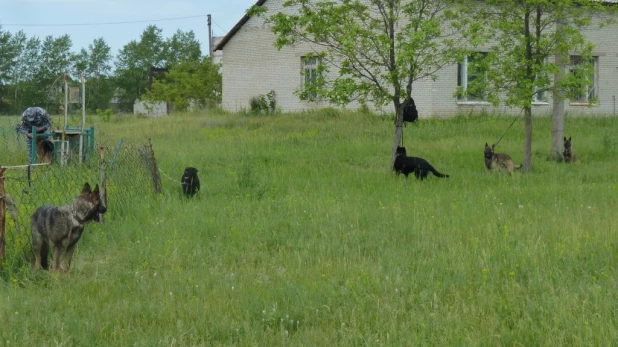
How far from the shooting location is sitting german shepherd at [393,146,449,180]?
1465cm

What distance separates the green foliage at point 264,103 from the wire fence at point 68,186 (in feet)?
Answer: 50.7

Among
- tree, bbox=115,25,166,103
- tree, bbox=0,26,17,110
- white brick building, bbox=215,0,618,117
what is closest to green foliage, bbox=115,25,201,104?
tree, bbox=115,25,166,103

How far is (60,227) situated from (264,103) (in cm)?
2403

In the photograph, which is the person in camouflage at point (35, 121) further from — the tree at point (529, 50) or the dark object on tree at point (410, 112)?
the tree at point (529, 50)

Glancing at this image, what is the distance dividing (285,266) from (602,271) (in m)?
3.04

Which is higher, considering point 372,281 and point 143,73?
point 143,73

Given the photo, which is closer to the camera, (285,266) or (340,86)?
(285,266)

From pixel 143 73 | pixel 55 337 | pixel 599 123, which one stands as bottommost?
pixel 55 337

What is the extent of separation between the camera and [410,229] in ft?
30.1

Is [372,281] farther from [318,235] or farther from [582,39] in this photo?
[582,39]

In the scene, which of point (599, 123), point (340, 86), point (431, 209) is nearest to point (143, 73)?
point (599, 123)

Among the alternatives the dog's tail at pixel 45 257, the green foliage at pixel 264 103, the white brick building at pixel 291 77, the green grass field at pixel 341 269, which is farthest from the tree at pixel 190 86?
the dog's tail at pixel 45 257

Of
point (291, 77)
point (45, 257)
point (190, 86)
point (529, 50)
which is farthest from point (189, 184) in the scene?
point (190, 86)

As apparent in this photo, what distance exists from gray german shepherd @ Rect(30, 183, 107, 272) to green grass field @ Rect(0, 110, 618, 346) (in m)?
0.18
